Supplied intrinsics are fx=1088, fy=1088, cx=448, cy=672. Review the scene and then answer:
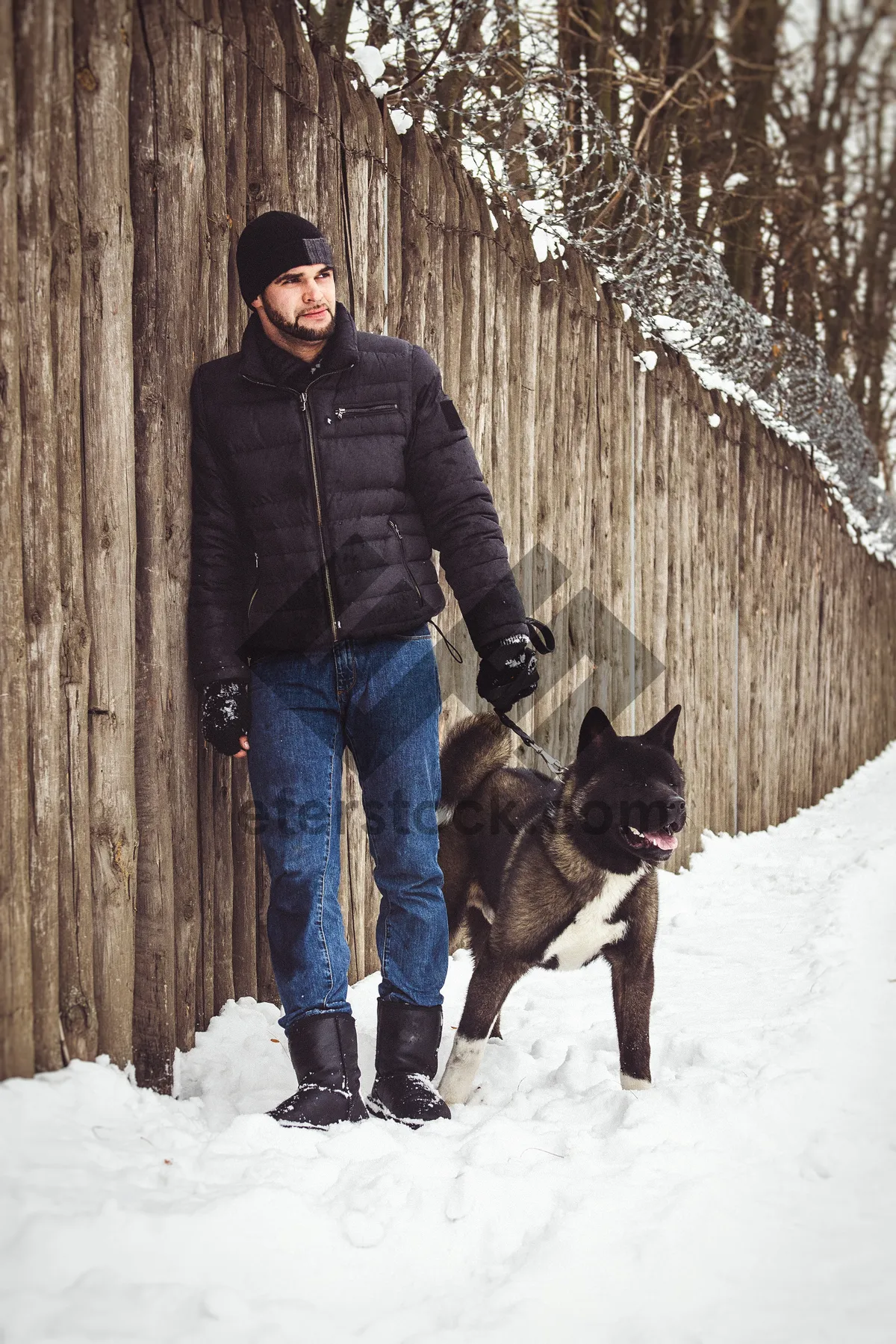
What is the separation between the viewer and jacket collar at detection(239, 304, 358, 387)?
295 centimetres

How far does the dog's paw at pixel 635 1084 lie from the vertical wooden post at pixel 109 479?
4.69 feet

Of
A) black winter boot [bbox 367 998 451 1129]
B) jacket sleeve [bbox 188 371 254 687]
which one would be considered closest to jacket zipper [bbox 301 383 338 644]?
jacket sleeve [bbox 188 371 254 687]

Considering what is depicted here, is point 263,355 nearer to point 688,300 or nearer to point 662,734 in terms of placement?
point 662,734

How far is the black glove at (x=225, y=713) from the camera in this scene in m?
2.98

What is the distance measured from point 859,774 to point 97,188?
12077 millimetres

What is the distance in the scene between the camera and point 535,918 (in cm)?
321

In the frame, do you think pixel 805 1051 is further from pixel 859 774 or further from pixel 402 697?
pixel 859 774

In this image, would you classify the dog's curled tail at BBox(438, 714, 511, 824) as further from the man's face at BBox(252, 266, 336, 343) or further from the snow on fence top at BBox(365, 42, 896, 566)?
the snow on fence top at BBox(365, 42, 896, 566)

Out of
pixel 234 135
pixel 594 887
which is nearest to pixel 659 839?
pixel 594 887

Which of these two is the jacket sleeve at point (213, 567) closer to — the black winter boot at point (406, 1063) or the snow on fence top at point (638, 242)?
the black winter boot at point (406, 1063)

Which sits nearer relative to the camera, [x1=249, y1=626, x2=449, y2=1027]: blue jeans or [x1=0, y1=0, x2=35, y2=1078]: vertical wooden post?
[x1=0, y1=0, x2=35, y2=1078]: vertical wooden post

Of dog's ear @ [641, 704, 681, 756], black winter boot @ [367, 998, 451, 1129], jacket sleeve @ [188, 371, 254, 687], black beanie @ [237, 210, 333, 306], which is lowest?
black winter boot @ [367, 998, 451, 1129]

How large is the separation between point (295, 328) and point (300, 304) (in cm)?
7

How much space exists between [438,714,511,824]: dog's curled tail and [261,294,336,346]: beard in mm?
1361
